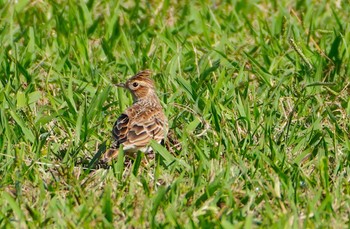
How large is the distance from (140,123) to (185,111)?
679 mm

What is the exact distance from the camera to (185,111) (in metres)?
8.93

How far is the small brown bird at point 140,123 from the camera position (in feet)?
26.6

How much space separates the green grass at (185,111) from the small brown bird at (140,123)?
185 millimetres

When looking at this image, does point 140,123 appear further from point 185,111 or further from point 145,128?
point 185,111

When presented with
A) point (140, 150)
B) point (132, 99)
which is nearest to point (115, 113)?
point (132, 99)

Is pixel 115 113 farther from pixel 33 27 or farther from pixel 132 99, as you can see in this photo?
pixel 33 27

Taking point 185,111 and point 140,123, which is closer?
point 140,123

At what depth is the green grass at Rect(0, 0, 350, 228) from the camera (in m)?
Result: 6.97

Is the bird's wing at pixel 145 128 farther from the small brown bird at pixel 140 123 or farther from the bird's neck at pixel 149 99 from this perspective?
the bird's neck at pixel 149 99

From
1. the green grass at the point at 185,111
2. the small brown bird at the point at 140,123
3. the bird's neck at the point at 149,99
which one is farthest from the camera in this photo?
the bird's neck at the point at 149,99

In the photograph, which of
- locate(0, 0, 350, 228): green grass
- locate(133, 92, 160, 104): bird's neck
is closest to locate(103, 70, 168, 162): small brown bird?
locate(133, 92, 160, 104): bird's neck

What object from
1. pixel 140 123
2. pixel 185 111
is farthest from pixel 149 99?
pixel 140 123

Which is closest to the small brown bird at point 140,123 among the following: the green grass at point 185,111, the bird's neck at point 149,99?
the bird's neck at point 149,99

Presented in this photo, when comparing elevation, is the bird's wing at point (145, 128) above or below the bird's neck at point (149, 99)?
below
